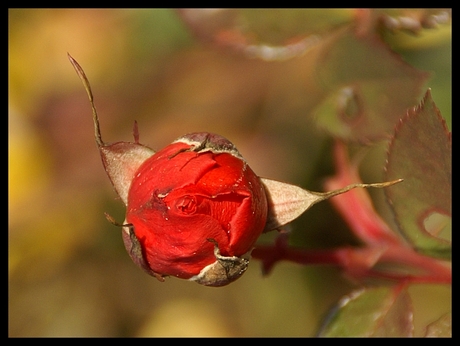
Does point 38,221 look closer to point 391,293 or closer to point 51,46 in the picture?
point 51,46

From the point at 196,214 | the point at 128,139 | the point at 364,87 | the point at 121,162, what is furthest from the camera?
the point at 128,139

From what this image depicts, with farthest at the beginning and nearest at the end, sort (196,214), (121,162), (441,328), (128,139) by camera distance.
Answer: (128,139) < (441,328) < (121,162) < (196,214)

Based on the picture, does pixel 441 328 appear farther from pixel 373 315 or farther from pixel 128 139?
pixel 128 139

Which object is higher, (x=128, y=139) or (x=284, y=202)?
(x=284, y=202)

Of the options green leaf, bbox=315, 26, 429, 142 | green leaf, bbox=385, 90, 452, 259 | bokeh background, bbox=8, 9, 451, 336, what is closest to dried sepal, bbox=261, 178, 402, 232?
green leaf, bbox=385, 90, 452, 259

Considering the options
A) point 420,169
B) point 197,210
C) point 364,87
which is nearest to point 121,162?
point 197,210

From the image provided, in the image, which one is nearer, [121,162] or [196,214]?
[196,214]

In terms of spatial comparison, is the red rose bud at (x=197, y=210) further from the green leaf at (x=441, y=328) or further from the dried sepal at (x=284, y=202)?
the green leaf at (x=441, y=328)

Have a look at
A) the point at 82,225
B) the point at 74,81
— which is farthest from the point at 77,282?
the point at 74,81
